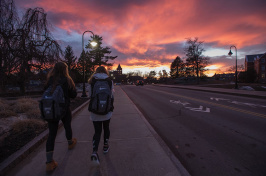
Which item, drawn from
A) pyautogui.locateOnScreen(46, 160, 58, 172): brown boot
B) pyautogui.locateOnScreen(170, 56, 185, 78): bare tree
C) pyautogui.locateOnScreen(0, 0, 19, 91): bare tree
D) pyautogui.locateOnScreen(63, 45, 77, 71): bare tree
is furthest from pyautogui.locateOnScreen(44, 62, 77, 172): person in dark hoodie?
pyautogui.locateOnScreen(170, 56, 185, 78): bare tree

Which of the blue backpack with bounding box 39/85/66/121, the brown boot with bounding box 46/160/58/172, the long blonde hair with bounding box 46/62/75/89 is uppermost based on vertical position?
the long blonde hair with bounding box 46/62/75/89

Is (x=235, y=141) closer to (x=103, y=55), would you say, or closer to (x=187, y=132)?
(x=187, y=132)

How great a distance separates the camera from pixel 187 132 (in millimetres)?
4629

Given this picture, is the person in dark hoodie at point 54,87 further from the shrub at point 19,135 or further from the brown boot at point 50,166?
the shrub at point 19,135

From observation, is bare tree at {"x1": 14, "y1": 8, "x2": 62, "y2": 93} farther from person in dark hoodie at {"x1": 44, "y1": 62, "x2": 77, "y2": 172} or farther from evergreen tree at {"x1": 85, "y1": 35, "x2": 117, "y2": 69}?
evergreen tree at {"x1": 85, "y1": 35, "x2": 117, "y2": 69}

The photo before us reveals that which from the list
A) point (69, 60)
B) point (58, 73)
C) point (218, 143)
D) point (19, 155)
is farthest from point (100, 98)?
point (69, 60)

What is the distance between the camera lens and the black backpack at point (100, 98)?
2645mm

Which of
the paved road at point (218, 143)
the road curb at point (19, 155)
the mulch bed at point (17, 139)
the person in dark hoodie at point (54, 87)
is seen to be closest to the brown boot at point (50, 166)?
the person in dark hoodie at point (54, 87)

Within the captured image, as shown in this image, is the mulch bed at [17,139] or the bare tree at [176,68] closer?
the mulch bed at [17,139]

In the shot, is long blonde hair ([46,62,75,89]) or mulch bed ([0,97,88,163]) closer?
long blonde hair ([46,62,75,89])

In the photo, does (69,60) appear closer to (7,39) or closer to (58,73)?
(7,39)

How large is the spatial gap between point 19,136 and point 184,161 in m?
4.32

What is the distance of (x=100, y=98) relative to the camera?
265 centimetres

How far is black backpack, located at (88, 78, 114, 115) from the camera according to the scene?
2.65m
